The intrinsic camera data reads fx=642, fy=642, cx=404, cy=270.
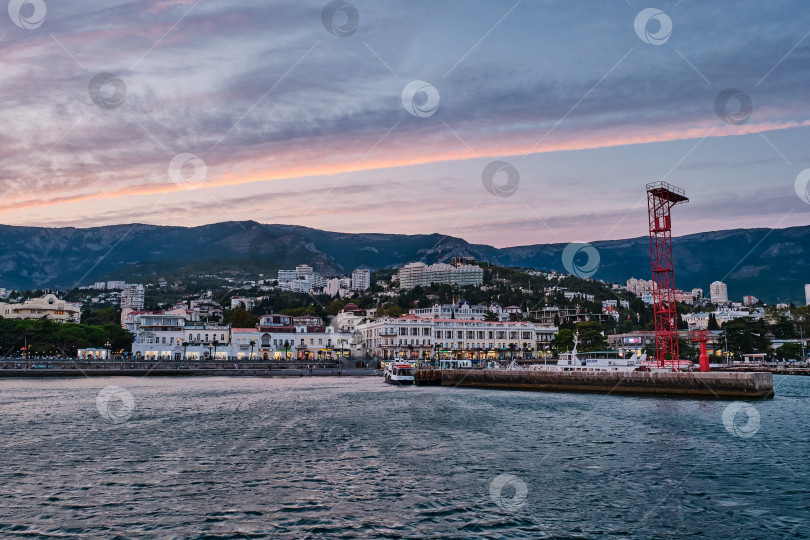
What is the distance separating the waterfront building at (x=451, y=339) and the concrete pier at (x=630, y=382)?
4029 cm

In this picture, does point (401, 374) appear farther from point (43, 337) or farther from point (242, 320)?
point (242, 320)

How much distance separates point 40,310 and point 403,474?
12434cm

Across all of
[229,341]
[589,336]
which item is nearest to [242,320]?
[229,341]

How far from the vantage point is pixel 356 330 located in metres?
125

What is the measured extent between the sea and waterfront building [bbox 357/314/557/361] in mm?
72161

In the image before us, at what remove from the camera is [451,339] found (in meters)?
110

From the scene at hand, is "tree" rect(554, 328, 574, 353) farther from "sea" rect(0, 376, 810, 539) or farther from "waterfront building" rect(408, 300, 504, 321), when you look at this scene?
"sea" rect(0, 376, 810, 539)

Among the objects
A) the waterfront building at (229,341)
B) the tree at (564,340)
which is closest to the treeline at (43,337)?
the waterfront building at (229,341)

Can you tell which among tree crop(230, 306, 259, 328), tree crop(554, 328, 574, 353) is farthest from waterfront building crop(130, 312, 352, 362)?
tree crop(554, 328, 574, 353)

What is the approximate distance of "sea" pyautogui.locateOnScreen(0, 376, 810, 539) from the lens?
1405cm

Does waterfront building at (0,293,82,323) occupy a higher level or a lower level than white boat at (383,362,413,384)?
higher

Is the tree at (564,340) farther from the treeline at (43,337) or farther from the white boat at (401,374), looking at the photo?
the treeline at (43,337)

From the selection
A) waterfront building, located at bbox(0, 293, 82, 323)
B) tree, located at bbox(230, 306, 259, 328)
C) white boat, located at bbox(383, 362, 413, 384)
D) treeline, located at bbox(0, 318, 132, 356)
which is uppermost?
waterfront building, located at bbox(0, 293, 82, 323)

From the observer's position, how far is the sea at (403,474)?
1405 cm
